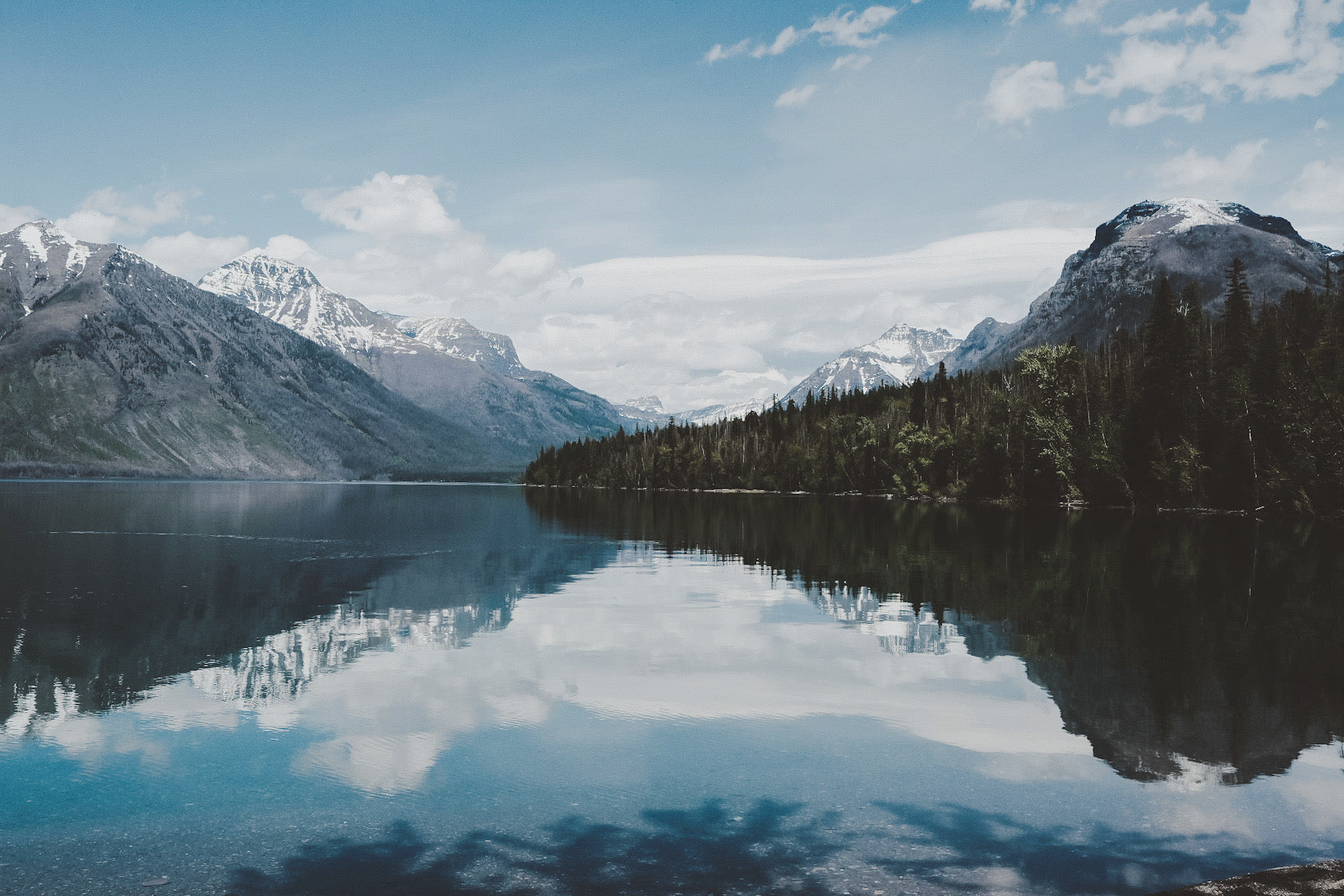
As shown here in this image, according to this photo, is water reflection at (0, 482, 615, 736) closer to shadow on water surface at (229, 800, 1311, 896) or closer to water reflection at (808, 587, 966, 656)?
shadow on water surface at (229, 800, 1311, 896)

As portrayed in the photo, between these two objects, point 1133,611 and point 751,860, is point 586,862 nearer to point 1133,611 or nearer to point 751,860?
point 751,860

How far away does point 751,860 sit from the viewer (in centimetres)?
1404

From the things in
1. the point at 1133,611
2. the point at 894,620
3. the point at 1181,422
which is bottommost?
the point at 894,620

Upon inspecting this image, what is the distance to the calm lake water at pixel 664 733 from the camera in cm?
1410

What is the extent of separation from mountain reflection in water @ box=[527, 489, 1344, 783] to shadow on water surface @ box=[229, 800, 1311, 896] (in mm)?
4336

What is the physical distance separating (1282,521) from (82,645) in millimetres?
114189

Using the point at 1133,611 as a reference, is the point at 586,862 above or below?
below

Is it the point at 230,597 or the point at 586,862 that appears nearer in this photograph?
the point at 586,862

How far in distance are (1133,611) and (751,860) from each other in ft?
98.3

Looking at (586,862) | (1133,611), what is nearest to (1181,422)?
(1133,611)

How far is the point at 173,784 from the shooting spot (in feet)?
56.7

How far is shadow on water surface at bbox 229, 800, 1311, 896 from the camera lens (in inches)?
516

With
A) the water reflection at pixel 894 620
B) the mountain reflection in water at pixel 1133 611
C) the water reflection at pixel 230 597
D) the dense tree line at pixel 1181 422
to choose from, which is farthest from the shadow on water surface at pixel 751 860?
the dense tree line at pixel 1181 422

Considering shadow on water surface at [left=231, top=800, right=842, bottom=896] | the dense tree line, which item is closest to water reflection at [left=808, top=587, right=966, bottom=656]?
shadow on water surface at [left=231, top=800, right=842, bottom=896]
